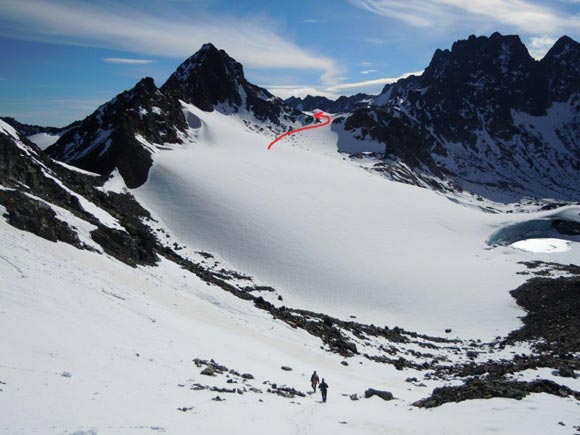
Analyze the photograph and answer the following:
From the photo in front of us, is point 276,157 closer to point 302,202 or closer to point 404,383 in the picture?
point 302,202

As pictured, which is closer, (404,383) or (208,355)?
(208,355)

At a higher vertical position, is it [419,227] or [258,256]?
[419,227]

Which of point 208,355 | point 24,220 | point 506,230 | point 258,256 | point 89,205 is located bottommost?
point 208,355

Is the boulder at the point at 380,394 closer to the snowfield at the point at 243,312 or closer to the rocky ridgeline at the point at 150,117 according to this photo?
the snowfield at the point at 243,312

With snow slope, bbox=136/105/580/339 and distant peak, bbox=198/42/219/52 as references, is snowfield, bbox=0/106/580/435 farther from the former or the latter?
distant peak, bbox=198/42/219/52

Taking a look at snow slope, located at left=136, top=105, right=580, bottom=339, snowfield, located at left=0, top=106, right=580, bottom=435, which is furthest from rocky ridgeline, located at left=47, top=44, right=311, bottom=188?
snowfield, located at left=0, top=106, right=580, bottom=435

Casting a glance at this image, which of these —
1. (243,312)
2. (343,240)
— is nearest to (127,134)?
(343,240)

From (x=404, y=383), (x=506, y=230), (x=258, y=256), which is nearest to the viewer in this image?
(x=404, y=383)

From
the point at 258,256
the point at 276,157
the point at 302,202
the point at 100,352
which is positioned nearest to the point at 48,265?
the point at 100,352
